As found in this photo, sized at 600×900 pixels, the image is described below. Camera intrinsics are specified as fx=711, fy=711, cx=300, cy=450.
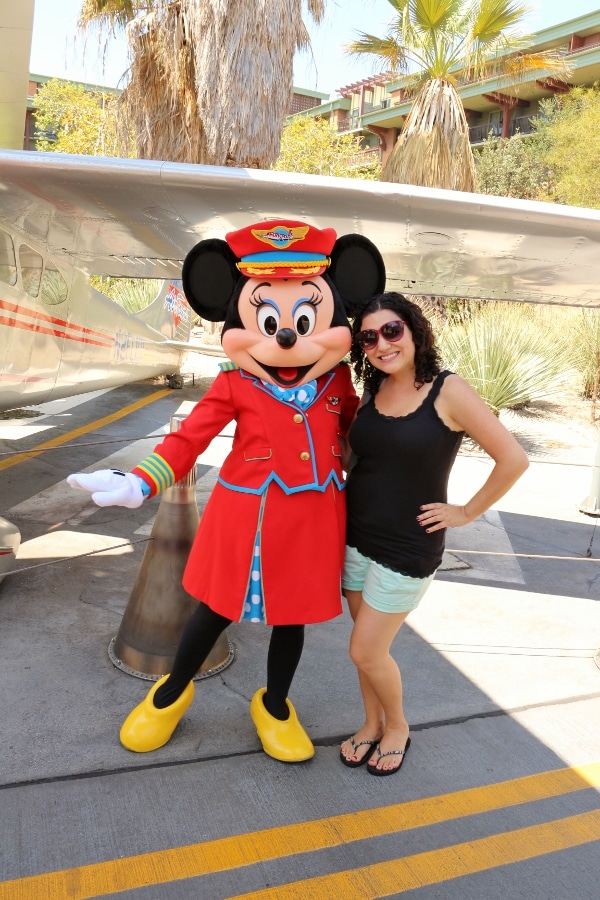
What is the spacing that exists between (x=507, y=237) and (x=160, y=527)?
8.58 feet

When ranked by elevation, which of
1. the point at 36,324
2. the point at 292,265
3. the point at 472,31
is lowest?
the point at 36,324

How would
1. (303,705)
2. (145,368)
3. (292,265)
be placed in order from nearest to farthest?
1. (292,265)
2. (303,705)
3. (145,368)

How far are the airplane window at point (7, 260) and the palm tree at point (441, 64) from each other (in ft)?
32.1

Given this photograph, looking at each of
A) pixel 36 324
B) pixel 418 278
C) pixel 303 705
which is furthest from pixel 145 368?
pixel 303 705

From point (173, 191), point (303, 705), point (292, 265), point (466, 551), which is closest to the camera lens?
point (292, 265)

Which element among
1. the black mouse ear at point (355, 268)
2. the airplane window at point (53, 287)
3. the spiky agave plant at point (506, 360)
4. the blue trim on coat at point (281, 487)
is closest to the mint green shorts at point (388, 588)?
the blue trim on coat at point (281, 487)

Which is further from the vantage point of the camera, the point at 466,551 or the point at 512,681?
the point at 466,551

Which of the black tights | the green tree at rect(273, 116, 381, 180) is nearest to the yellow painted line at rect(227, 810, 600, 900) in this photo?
the black tights

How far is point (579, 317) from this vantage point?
12922mm

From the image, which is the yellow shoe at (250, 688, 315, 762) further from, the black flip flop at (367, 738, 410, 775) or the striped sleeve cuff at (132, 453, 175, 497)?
the striped sleeve cuff at (132, 453, 175, 497)

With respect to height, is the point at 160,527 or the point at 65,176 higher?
the point at 65,176

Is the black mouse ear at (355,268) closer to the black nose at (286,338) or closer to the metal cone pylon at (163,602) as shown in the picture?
the black nose at (286,338)

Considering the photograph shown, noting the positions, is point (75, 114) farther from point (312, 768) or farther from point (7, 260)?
point (312, 768)

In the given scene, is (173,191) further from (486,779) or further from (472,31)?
(472,31)
